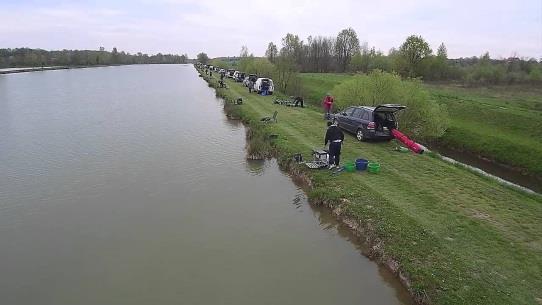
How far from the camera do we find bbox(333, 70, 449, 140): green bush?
67.3 feet

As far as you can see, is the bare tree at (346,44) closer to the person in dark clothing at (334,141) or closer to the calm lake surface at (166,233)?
the calm lake surface at (166,233)

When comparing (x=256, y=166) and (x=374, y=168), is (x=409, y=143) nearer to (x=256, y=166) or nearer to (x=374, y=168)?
(x=374, y=168)

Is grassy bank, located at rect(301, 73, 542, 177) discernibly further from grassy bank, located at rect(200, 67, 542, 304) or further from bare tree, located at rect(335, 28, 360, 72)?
bare tree, located at rect(335, 28, 360, 72)

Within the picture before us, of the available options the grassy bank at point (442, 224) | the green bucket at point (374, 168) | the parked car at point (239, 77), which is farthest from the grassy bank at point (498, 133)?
the parked car at point (239, 77)

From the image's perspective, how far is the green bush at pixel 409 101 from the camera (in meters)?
20.5

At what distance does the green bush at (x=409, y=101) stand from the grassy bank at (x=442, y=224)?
157 inches

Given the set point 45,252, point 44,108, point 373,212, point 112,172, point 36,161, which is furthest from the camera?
point 44,108

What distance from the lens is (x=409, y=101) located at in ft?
68.5

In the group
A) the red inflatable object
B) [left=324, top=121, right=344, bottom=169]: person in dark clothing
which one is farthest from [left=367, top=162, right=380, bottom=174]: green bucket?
the red inflatable object

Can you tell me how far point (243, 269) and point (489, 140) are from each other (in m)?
19.3

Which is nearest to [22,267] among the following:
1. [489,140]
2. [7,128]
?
[7,128]

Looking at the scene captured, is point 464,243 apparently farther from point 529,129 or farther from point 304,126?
point 529,129

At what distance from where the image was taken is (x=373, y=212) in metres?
11.3

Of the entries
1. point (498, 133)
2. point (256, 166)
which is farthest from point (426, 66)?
point (256, 166)
